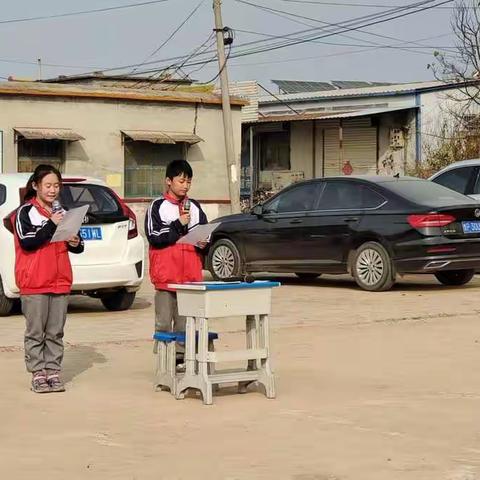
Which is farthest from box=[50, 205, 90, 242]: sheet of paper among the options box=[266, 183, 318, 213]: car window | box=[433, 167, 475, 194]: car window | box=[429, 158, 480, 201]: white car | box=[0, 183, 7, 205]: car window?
box=[433, 167, 475, 194]: car window

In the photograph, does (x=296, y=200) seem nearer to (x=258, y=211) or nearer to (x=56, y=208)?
(x=258, y=211)

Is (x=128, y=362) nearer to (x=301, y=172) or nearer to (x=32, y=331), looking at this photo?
(x=32, y=331)

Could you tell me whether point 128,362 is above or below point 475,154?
below

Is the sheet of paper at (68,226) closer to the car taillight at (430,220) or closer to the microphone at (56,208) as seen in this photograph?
the microphone at (56,208)

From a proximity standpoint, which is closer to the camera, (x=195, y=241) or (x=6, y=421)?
(x=6, y=421)

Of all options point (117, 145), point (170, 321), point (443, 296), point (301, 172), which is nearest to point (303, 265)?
point (443, 296)

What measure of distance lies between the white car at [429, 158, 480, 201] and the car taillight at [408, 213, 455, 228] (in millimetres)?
2997

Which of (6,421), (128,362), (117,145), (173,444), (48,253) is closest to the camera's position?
(173,444)

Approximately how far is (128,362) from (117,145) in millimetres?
19417

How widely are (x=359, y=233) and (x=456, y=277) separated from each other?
1.91 m

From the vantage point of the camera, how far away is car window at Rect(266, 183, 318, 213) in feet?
58.2

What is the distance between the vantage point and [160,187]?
3052cm

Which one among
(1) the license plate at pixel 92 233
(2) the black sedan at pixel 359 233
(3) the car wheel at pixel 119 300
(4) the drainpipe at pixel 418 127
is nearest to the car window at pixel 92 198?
(1) the license plate at pixel 92 233

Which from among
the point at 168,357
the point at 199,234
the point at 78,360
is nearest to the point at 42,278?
the point at 168,357
